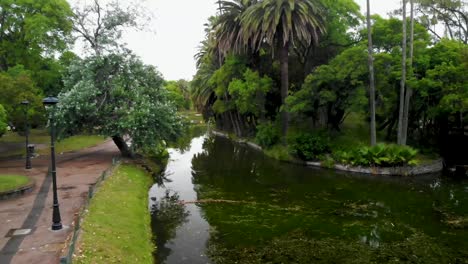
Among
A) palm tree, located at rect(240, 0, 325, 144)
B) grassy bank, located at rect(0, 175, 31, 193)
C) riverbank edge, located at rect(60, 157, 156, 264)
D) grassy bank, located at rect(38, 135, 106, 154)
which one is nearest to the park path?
riverbank edge, located at rect(60, 157, 156, 264)

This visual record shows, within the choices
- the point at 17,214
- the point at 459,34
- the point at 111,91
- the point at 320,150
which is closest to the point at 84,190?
the point at 17,214

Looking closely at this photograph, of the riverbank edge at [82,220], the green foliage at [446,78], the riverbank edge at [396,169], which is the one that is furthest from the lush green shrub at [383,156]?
the riverbank edge at [82,220]

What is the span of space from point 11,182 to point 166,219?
32.5 ft

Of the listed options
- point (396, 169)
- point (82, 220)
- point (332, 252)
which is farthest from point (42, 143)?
point (332, 252)

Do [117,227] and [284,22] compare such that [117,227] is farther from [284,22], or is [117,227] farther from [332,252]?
[284,22]

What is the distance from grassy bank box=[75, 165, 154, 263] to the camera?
13.5 m

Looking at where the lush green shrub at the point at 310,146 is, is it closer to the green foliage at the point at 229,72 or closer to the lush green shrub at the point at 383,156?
the lush green shrub at the point at 383,156

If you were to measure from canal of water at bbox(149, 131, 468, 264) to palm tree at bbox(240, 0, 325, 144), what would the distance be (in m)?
13.5

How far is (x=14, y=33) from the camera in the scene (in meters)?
41.3

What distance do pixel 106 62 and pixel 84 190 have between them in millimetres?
13660

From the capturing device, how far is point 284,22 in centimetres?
3694

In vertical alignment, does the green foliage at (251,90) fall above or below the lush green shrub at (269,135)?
above

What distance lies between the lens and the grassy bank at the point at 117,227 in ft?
44.4

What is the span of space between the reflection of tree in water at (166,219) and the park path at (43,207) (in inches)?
145
